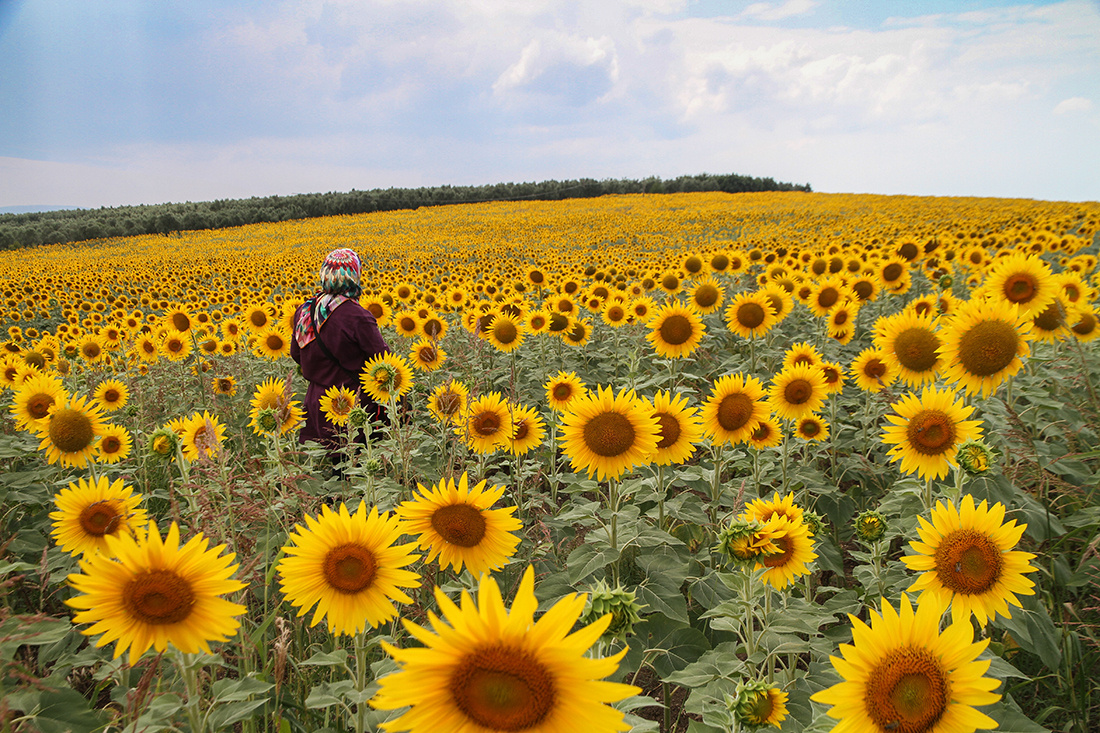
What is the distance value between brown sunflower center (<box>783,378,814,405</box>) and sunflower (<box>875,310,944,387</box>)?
688 mm

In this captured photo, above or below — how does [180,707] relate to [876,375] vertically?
below

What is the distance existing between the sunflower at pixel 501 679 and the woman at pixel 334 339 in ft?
14.0

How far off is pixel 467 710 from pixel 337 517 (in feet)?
2.85

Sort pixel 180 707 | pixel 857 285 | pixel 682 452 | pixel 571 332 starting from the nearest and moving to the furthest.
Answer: pixel 180 707 < pixel 682 452 < pixel 571 332 < pixel 857 285

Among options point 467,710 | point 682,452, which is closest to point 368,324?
point 682,452

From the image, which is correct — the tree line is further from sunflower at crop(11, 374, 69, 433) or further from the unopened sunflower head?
the unopened sunflower head

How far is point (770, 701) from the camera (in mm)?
1642

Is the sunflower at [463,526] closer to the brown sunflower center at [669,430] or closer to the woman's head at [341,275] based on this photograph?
the brown sunflower center at [669,430]

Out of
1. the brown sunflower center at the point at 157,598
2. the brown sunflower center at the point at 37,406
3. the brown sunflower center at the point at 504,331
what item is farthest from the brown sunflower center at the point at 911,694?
the brown sunflower center at the point at 37,406

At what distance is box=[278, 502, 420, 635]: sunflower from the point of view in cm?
167

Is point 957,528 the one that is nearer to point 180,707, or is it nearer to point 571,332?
point 180,707

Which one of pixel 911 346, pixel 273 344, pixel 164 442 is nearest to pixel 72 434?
pixel 164 442

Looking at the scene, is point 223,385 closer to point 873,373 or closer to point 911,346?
point 873,373

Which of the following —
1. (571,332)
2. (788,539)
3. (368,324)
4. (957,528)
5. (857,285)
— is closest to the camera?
(957,528)
